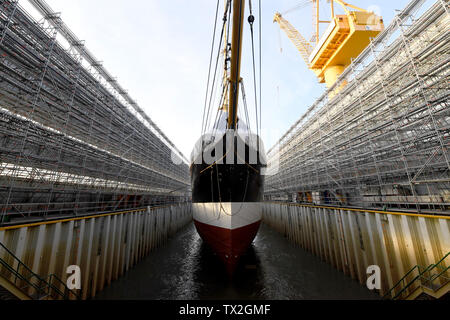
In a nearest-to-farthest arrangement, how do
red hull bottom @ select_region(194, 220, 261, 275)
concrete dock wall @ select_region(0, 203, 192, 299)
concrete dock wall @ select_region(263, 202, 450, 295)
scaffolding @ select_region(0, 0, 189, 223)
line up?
concrete dock wall @ select_region(0, 203, 192, 299), concrete dock wall @ select_region(263, 202, 450, 295), scaffolding @ select_region(0, 0, 189, 223), red hull bottom @ select_region(194, 220, 261, 275)

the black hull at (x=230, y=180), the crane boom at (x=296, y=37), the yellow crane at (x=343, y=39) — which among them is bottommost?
the black hull at (x=230, y=180)


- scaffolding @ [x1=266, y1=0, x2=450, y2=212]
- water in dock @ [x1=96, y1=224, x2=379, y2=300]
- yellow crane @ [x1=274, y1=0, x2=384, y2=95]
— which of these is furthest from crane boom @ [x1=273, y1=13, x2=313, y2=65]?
water in dock @ [x1=96, y1=224, x2=379, y2=300]

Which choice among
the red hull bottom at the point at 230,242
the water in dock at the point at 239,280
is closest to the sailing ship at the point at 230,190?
the red hull bottom at the point at 230,242

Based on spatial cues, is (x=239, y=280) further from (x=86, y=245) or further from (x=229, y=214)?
(x=86, y=245)

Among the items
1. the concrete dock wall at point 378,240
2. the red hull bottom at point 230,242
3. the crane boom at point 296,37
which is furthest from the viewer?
the crane boom at point 296,37

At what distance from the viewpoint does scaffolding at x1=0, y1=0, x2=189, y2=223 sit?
5605mm

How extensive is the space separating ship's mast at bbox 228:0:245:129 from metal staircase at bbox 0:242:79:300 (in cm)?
784

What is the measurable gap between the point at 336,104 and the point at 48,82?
1583cm

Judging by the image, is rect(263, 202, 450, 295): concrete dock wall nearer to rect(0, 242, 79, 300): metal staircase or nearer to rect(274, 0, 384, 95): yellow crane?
rect(0, 242, 79, 300): metal staircase

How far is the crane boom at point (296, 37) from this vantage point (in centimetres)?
2666

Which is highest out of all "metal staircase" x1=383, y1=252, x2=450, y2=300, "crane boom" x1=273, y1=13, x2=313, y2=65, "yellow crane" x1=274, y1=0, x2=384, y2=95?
"crane boom" x1=273, y1=13, x2=313, y2=65

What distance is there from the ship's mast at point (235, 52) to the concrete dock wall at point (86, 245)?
7.56 m

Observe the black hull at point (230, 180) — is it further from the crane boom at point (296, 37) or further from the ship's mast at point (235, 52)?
the crane boom at point (296, 37)
